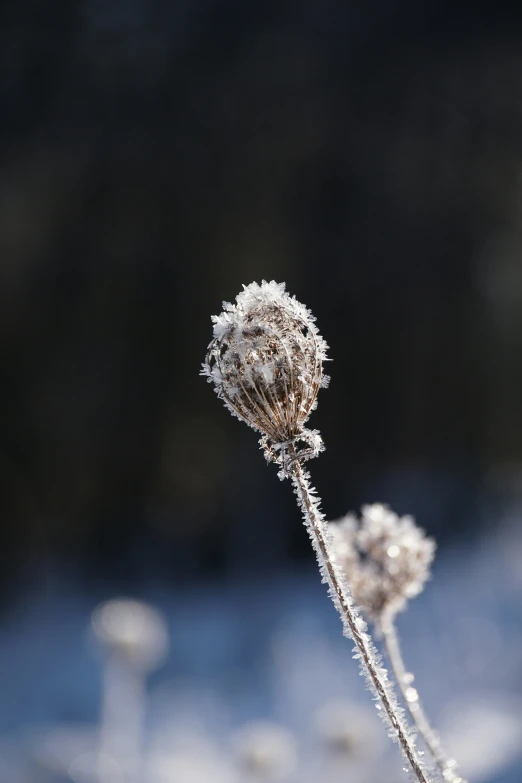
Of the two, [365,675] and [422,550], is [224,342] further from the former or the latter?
[422,550]

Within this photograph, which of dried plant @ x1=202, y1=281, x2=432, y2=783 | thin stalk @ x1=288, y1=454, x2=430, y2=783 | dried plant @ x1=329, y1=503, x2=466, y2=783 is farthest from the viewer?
dried plant @ x1=329, y1=503, x2=466, y2=783

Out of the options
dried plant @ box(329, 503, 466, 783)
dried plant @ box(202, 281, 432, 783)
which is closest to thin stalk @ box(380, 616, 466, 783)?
dried plant @ box(329, 503, 466, 783)

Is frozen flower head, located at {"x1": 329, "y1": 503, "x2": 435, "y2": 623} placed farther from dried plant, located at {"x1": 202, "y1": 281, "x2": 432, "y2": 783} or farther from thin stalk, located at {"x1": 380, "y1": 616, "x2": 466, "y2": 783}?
dried plant, located at {"x1": 202, "y1": 281, "x2": 432, "y2": 783}

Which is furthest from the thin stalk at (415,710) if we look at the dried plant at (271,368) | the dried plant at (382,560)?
the dried plant at (271,368)

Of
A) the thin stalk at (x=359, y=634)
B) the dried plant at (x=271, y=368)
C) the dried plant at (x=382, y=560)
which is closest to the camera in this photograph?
the thin stalk at (x=359, y=634)

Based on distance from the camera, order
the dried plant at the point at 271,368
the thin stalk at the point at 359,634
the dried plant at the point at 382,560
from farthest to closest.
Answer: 1. the dried plant at the point at 382,560
2. the dried plant at the point at 271,368
3. the thin stalk at the point at 359,634

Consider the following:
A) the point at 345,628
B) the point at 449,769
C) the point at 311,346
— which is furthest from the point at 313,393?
the point at 449,769

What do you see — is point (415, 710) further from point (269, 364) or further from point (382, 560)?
point (269, 364)

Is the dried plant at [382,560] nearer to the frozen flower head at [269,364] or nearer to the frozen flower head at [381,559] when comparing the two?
the frozen flower head at [381,559]

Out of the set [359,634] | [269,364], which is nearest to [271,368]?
[269,364]
